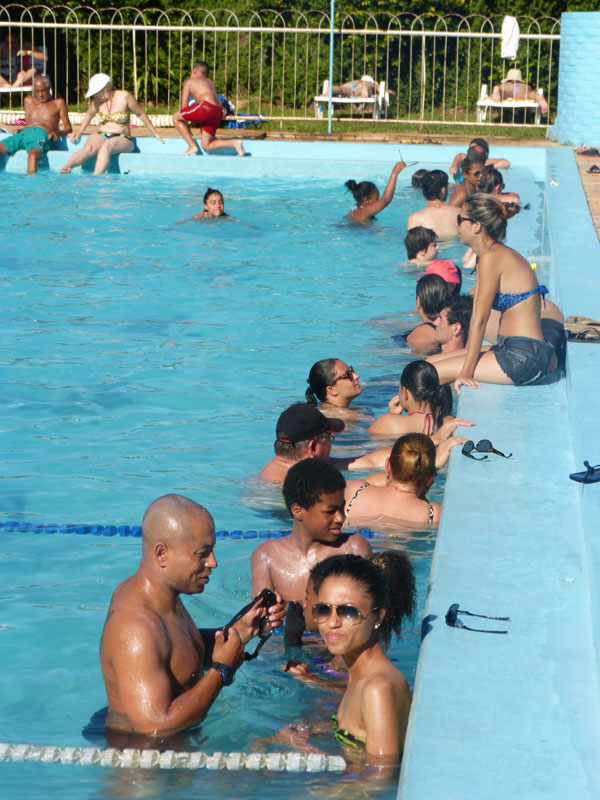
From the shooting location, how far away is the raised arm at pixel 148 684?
12.4ft

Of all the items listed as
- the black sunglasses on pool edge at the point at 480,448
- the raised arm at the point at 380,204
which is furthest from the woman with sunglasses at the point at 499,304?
the raised arm at the point at 380,204

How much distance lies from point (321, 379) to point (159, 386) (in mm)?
2006

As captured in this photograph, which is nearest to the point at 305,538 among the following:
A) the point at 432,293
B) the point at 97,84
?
the point at 432,293

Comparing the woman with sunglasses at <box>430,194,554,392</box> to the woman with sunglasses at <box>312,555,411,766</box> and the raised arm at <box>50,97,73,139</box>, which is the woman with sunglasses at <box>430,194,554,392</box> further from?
the raised arm at <box>50,97,73,139</box>

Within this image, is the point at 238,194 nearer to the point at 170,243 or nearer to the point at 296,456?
the point at 170,243

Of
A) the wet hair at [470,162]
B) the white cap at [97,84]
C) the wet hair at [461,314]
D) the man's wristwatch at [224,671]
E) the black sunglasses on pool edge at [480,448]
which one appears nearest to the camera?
the man's wristwatch at [224,671]

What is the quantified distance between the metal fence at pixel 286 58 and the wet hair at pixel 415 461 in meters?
18.3

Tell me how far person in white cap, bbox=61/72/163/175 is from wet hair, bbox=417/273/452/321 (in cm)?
1048

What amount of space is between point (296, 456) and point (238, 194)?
11.7 meters

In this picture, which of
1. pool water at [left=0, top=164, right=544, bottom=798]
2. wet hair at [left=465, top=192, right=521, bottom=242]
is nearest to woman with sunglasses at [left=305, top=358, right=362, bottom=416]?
pool water at [left=0, top=164, right=544, bottom=798]

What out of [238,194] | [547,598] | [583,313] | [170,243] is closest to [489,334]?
[583,313]

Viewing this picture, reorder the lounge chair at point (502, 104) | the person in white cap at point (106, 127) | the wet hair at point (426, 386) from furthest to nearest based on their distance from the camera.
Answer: the lounge chair at point (502, 104)
the person in white cap at point (106, 127)
the wet hair at point (426, 386)

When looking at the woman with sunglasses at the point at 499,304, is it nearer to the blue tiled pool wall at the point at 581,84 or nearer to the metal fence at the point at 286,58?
the blue tiled pool wall at the point at 581,84

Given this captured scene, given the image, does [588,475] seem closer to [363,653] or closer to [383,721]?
Answer: [363,653]
